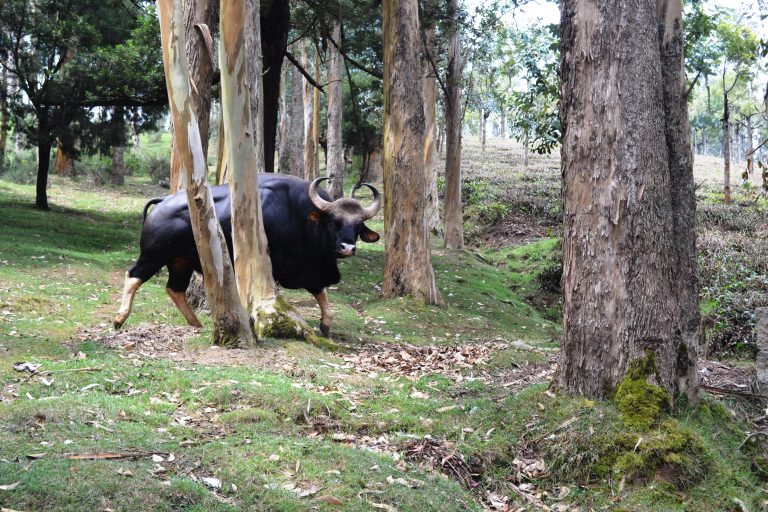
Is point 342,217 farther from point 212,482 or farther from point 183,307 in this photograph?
point 212,482

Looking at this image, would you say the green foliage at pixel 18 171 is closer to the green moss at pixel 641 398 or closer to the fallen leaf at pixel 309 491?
the fallen leaf at pixel 309 491

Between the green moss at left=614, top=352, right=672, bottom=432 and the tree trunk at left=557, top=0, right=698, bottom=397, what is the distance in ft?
0.20

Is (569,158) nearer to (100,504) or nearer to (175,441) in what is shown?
(175,441)

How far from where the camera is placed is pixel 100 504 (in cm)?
488

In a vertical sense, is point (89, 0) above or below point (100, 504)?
above

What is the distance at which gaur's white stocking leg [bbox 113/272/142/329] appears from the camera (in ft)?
36.1

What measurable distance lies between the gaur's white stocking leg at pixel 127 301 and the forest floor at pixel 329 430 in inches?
9.5

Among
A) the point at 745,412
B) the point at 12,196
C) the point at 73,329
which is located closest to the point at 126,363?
the point at 73,329

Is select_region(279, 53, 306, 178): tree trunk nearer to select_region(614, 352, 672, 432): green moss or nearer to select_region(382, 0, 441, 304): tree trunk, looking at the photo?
select_region(382, 0, 441, 304): tree trunk

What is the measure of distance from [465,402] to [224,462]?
2861 mm

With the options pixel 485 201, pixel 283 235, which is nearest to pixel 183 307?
pixel 283 235

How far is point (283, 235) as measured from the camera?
11992 millimetres

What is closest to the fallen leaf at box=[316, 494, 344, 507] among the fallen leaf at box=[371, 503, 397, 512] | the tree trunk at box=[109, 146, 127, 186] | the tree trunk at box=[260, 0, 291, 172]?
the fallen leaf at box=[371, 503, 397, 512]

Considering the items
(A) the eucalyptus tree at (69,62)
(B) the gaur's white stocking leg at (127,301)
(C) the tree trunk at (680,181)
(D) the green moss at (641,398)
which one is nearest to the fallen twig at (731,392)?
(C) the tree trunk at (680,181)
